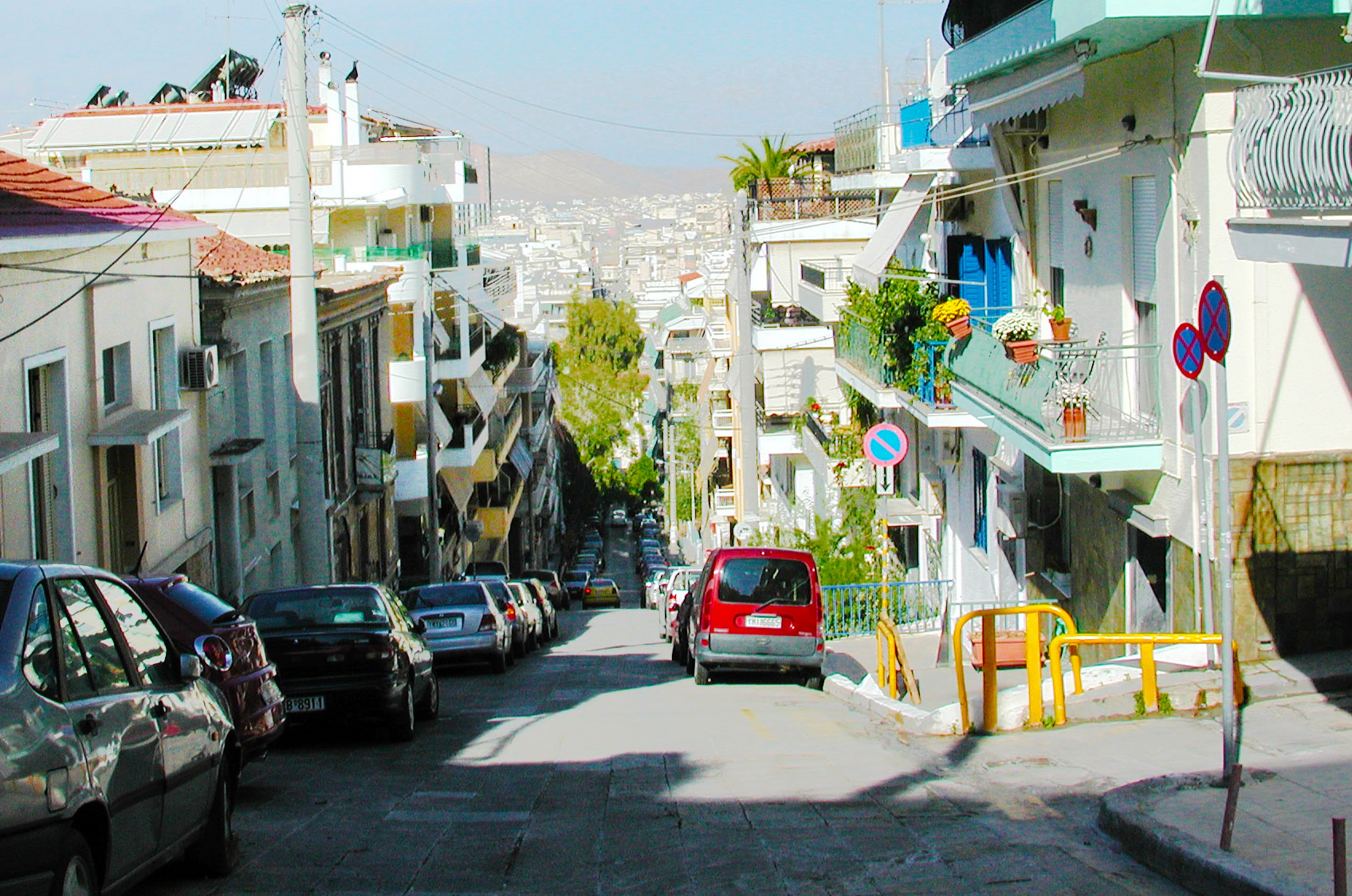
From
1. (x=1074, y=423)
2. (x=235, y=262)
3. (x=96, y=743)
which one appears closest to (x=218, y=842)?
(x=96, y=743)

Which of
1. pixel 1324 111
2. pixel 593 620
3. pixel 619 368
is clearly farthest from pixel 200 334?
pixel 619 368

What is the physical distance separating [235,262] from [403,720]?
14.2 m

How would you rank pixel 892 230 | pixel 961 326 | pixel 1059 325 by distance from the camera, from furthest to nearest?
pixel 892 230
pixel 961 326
pixel 1059 325

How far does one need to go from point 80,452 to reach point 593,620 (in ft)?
94.0

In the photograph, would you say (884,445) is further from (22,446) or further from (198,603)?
(198,603)

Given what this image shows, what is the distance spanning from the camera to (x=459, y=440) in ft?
149

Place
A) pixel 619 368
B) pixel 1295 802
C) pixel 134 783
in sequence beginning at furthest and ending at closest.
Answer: pixel 619 368 < pixel 1295 802 < pixel 134 783

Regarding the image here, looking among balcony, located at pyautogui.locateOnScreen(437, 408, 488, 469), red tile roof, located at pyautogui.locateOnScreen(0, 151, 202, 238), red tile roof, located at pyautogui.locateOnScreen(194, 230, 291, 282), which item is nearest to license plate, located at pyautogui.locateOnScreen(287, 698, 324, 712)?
red tile roof, located at pyautogui.locateOnScreen(0, 151, 202, 238)

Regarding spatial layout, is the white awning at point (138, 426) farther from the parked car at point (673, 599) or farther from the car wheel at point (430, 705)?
the parked car at point (673, 599)

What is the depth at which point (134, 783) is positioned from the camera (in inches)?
245

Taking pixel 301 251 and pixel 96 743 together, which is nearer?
pixel 96 743

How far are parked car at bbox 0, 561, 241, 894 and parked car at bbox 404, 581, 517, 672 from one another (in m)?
14.6

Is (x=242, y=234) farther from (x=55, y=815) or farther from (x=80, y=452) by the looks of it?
(x=55, y=815)

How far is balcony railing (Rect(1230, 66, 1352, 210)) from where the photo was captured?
984 cm
